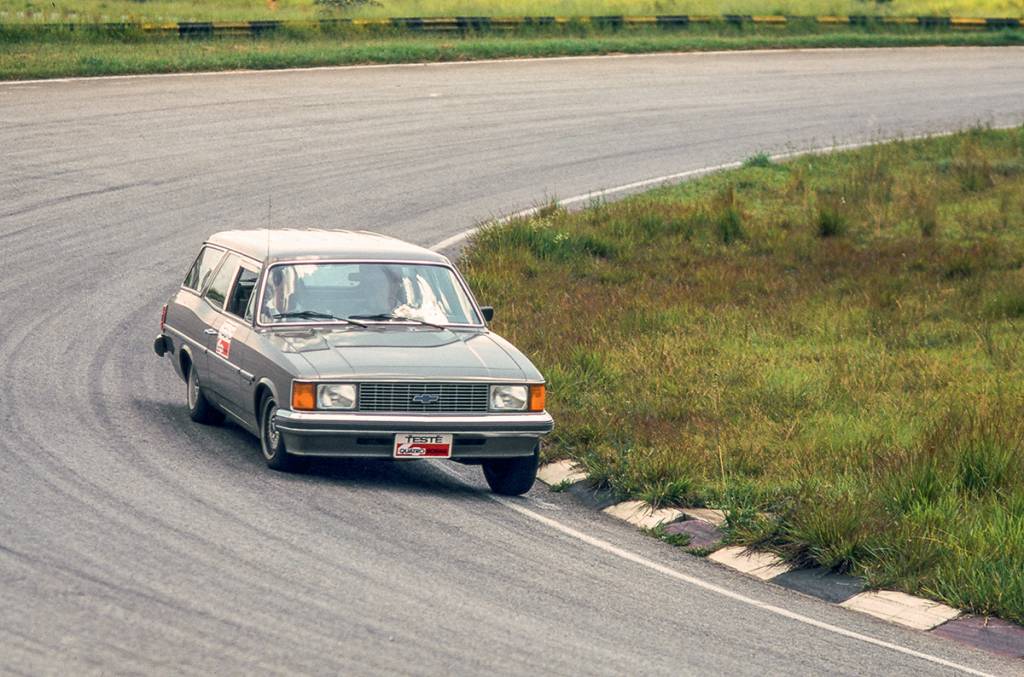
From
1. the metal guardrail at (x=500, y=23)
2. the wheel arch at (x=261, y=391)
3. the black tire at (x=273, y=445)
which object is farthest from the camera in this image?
the metal guardrail at (x=500, y=23)

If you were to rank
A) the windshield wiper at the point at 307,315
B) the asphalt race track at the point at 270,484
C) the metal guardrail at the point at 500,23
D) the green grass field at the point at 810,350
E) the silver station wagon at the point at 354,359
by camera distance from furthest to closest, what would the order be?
the metal guardrail at the point at 500,23 → the windshield wiper at the point at 307,315 → the silver station wagon at the point at 354,359 → the green grass field at the point at 810,350 → the asphalt race track at the point at 270,484

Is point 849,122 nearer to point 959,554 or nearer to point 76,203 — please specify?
point 76,203

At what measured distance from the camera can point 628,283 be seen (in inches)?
713

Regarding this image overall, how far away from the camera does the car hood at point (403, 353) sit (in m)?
10.9

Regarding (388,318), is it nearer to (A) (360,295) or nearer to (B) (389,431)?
(A) (360,295)

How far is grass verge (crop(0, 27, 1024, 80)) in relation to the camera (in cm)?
3017

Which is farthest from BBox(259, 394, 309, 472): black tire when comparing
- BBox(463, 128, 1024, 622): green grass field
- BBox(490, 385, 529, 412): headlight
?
BBox(463, 128, 1024, 622): green grass field

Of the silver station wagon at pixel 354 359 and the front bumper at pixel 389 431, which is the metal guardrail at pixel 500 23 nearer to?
the silver station wagon at pixel 354 359

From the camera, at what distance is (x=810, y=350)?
1523 centimetres

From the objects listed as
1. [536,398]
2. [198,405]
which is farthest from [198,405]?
[536,398]

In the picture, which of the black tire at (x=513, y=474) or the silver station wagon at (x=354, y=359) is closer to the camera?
the silver station wagon at (x=354, y=359)

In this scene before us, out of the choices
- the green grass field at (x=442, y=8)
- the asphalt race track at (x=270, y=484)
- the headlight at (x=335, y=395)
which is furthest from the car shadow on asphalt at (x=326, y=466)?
the green grass field at (x=442, y=8)

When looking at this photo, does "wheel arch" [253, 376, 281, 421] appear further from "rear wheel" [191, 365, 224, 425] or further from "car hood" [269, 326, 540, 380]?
"rear wheel" [191, 365, 224, 425]

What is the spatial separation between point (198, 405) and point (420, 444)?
8.44ft
